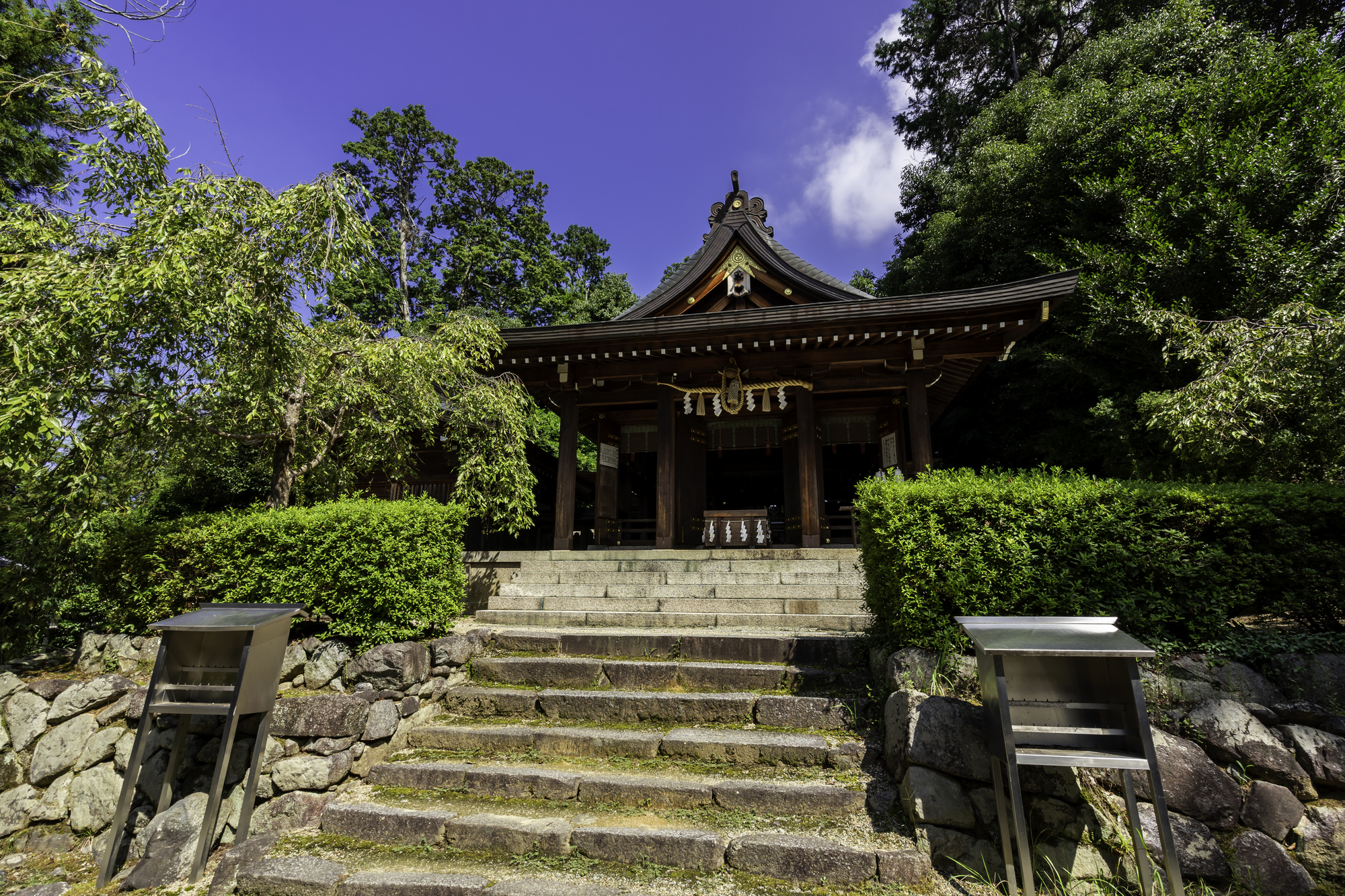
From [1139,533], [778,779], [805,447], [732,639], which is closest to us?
[778,779]

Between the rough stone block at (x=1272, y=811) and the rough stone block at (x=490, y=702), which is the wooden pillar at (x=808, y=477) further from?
the rough stone block at (x=1272, y=811)

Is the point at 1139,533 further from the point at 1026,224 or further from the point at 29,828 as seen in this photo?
the point at 1026,224

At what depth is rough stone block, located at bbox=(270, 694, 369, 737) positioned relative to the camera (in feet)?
13.6

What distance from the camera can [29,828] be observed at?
4.49 meters

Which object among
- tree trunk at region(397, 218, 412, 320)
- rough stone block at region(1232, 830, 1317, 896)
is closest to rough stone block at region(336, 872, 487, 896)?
rough stone block at region(1232, 830, 1317, 896)

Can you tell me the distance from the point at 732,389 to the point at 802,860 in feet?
24.5

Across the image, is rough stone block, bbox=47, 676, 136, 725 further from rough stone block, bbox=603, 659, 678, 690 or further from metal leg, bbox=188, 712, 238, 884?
rough stone block, bbox=603, 659, 678, 690

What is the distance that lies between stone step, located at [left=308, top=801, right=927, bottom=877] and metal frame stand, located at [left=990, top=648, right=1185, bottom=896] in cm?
53

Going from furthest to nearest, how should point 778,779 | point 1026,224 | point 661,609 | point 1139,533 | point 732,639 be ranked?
point 1026,224, point 661,609, point 732,639, point 1139,533, point 778,779

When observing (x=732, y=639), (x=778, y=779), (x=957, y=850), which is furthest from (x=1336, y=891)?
(x=732, y=639)

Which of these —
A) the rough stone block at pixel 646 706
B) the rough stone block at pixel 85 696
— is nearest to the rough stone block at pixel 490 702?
the rough stone block at pixel 646 706

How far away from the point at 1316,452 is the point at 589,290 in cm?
2563

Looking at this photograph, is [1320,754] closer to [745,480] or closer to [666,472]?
[666,472]

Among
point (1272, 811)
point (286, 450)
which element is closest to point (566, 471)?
→ point (286, 450)
